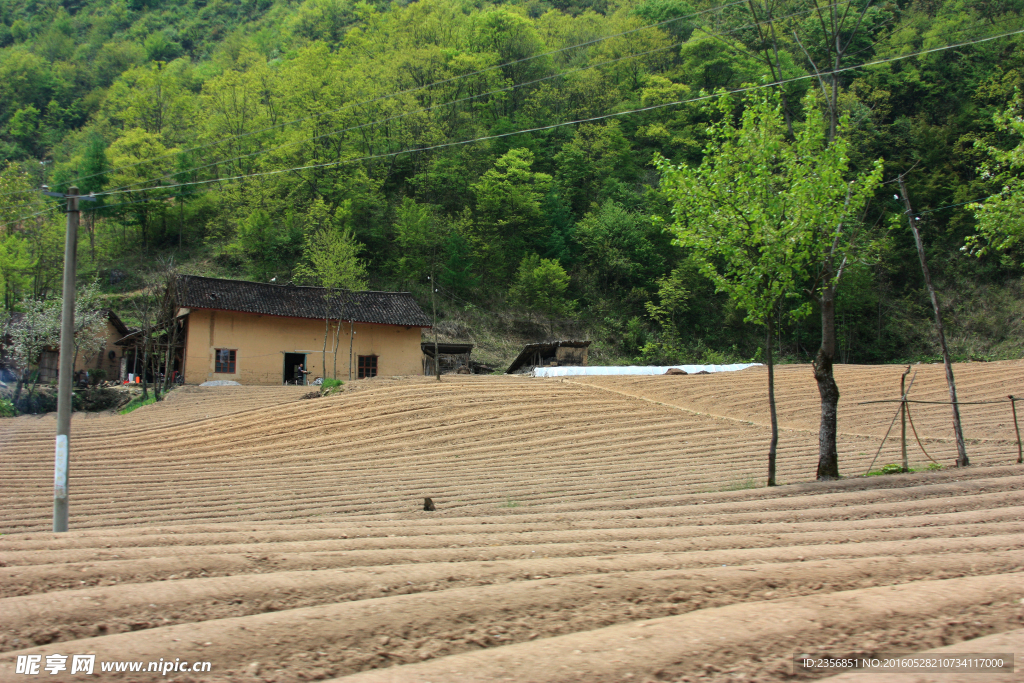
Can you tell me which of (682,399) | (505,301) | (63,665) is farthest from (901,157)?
(63,665)

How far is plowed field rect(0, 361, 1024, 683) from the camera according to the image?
3.55 metres

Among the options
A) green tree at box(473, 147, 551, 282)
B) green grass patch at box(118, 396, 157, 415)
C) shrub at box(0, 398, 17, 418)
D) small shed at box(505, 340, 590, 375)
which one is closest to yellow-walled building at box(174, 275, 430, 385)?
green grass patch at box(118, 396, 157, 415)

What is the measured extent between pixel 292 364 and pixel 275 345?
55.2 inches

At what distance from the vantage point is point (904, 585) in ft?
15.2

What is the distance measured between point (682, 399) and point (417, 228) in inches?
1332

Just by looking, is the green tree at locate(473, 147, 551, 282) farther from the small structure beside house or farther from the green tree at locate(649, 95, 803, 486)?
the green tree at locate(649, 95, 803, 486)

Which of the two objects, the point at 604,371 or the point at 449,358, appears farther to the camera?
the point at 449,358

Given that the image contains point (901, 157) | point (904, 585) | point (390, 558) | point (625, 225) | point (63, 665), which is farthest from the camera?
point (625, 225)

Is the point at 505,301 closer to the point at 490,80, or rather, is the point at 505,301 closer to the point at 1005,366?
the point at 490,80

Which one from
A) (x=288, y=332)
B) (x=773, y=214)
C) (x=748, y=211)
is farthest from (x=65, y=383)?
(x=288, y=332)

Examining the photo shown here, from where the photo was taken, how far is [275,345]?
107 feet

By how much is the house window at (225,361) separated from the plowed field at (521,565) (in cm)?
1574

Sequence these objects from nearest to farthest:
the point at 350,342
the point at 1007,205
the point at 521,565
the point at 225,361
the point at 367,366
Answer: the point at 521,565 → the point at 1007,205 → the point at 225,361 → the point at 350,342 → the point at 367,366

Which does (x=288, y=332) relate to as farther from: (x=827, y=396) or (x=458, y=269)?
(x=827, y=396)
